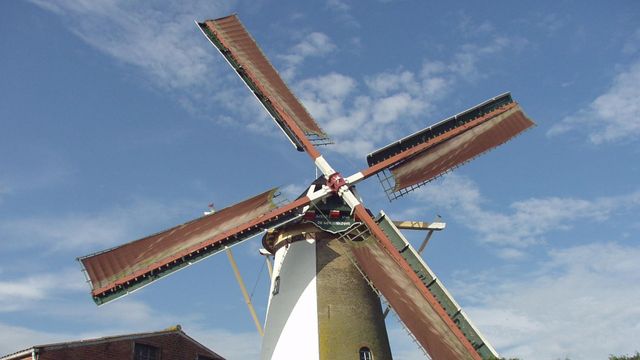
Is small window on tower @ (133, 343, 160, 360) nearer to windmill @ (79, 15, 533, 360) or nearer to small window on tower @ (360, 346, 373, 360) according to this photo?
windmill @ (79, 15, 533, 360)

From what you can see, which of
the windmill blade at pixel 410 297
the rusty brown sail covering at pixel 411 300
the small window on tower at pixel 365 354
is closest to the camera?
the rusty brown sail covering at pixel 411 300

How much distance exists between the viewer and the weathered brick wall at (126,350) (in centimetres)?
1973

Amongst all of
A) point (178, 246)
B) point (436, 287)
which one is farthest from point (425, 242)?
point (178, 246)

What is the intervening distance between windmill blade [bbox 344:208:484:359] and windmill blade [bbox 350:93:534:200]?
289 cm

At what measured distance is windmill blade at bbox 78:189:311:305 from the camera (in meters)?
19.6

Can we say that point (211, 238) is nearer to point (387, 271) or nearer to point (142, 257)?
point (142, 257)

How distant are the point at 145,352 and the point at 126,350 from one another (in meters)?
1.10

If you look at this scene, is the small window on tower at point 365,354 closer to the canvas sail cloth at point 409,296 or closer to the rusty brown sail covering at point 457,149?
the canvas sail cloth at point 409,296

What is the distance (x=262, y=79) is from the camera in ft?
87.4

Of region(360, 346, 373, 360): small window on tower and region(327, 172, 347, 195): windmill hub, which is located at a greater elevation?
region(327, 172, 347, 195): windmill hub

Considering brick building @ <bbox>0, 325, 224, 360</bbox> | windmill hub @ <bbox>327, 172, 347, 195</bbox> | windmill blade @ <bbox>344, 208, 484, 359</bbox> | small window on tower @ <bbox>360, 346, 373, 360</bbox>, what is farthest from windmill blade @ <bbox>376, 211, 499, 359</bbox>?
brick building @ <bbox>0, 325, 224, 360</bbox>

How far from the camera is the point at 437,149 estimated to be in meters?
25.4

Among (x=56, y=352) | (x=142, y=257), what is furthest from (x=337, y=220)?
(x=56, y=352)

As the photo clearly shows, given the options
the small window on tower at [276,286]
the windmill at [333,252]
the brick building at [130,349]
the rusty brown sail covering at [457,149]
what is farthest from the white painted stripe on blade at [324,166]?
the brick building at [130,349]
